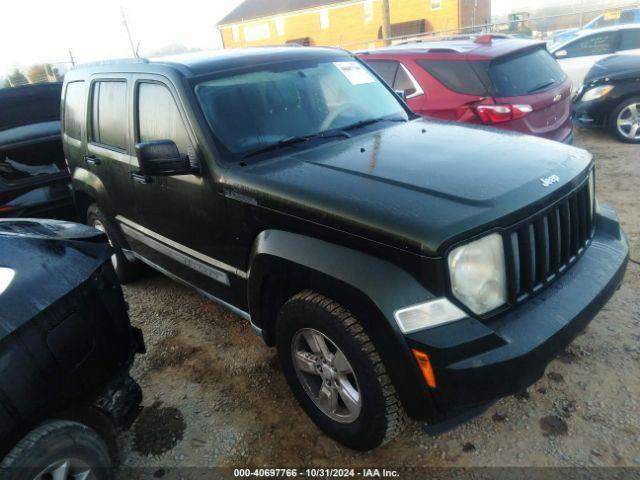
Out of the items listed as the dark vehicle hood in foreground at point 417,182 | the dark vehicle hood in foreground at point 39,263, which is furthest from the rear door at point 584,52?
the dark vehicle hood in foreground at point 39,263

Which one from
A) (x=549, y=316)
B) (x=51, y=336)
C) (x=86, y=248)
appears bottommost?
(x=549, y=316)

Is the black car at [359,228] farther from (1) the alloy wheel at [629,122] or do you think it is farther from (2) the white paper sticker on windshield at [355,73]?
(1) the alloy wheel at [629,122]

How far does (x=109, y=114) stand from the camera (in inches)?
144

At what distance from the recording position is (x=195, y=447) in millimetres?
2613

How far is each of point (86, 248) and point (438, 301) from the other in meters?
1.76

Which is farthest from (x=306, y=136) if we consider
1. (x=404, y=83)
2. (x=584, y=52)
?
(x=584, y=52)

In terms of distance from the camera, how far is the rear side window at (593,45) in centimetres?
826

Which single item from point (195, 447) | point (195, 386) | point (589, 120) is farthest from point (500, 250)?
point (589, 120)

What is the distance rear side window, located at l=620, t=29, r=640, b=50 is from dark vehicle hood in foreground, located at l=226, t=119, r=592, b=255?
23.1 ft

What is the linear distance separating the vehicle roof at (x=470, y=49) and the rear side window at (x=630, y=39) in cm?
383

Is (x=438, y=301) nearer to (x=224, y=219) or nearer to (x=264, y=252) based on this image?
(x=264, y=252)

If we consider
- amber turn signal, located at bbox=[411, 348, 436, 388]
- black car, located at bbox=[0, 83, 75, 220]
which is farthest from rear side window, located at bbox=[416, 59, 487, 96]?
black car, located at bbox=[0, 83, 75, 220]

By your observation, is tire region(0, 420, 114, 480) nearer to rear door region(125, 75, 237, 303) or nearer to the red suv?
rear door region(125, 75, 237, 303)

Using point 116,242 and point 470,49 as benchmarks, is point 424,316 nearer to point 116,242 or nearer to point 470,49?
point 116,242
